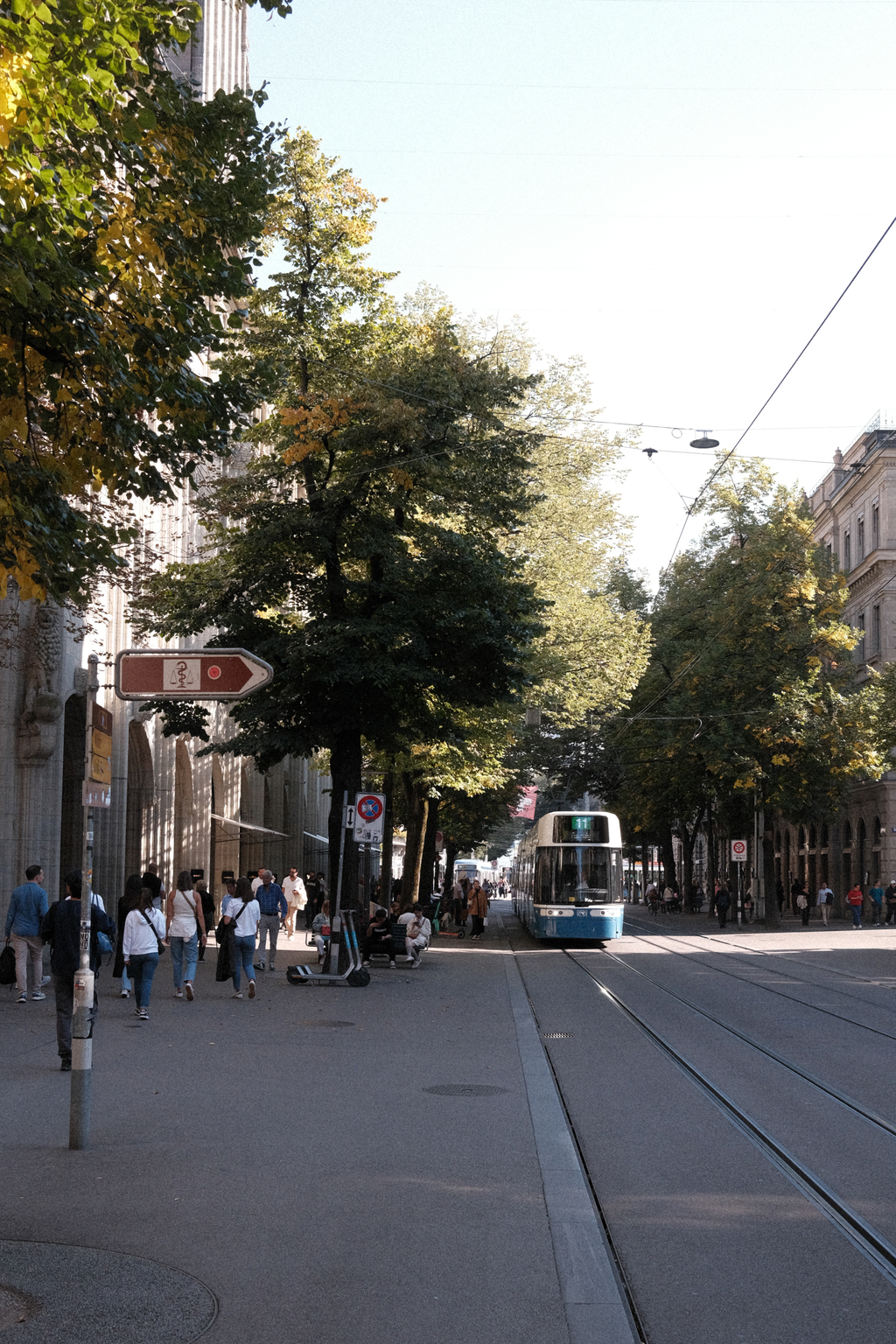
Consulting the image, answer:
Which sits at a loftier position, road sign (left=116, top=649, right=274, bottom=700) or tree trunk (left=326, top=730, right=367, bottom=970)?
road sign (left=116, top=649, right=274, bottom=700)

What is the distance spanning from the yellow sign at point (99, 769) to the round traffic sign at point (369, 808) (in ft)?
44.4

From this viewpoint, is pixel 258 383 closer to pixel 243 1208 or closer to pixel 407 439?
pixel 243 1208

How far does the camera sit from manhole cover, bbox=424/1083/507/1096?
11.1 meters

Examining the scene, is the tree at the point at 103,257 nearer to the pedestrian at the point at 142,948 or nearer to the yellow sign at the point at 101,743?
the yellow sign at the point at 101,743

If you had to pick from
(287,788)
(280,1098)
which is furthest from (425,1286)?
(287,788)

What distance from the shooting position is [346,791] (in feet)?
79.9

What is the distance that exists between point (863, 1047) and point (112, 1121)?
26.9ft

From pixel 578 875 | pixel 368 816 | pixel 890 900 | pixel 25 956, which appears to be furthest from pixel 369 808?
pixel 890 900

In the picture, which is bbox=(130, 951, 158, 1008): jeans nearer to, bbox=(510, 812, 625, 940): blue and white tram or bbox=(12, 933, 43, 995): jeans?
bbox=(12, 933, 43, 995): jeans

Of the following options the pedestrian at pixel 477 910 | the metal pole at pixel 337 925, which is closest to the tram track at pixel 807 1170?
the metal pole at pixel 337 925

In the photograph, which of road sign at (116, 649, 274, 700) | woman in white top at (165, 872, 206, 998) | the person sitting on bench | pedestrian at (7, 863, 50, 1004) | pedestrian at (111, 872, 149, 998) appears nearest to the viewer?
road sign at (116, 649, 274, 700)

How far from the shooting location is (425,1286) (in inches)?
230

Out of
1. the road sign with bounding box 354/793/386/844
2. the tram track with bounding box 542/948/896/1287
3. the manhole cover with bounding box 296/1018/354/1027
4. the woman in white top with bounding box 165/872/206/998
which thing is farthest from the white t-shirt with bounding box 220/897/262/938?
the tram track with bounding box 542/948/896/1287

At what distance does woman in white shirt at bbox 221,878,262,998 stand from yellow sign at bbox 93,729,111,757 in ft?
33.7
